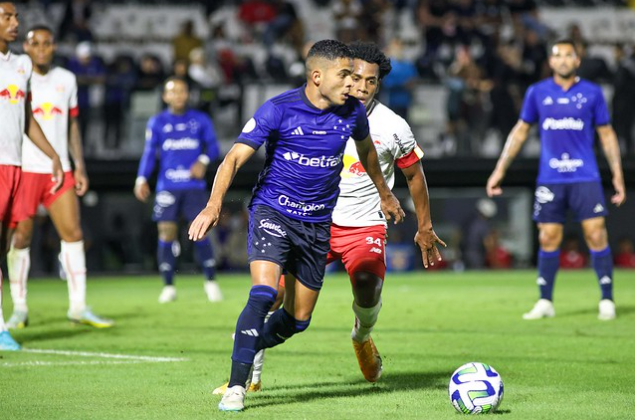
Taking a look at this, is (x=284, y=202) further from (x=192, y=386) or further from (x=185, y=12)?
(x=185, y=12)

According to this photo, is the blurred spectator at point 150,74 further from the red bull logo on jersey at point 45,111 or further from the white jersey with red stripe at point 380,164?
the white jersey with red stripe at point 380,164

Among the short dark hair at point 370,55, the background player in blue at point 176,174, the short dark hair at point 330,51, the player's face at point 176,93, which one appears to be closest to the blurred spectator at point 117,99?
the background player in blue at point 176,174

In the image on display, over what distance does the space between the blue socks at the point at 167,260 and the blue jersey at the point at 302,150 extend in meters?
8.21

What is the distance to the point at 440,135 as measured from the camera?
893 inches

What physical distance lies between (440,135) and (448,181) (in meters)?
2.31

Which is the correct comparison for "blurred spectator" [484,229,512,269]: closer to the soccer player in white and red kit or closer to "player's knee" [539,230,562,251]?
"player's knee" [539,230,562,251]

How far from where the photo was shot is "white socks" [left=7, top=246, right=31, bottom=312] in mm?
11211

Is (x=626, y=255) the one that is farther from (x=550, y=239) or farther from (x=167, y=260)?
(x=550, y=239)

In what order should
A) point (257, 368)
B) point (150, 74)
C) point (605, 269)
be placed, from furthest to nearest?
point (150, 74), point (605, 269), point (257, 368)

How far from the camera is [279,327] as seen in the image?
6836 millimetres

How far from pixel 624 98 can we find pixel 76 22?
38.5ft

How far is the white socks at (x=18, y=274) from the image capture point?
11211mm

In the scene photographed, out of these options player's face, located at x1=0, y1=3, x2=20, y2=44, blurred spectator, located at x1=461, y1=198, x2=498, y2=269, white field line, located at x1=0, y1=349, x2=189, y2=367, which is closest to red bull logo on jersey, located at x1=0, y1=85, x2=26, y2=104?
player's face, located at x1=0, y1=3, x2=20, y2=44

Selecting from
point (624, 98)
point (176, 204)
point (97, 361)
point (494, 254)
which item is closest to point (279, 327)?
point (97, 361)
